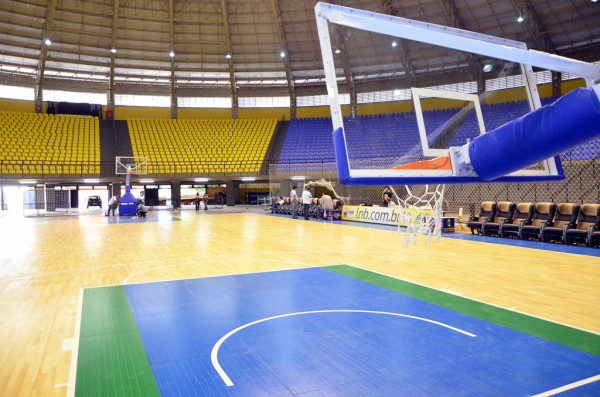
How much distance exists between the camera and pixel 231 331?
16.1 feet

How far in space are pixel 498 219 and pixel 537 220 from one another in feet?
4.54

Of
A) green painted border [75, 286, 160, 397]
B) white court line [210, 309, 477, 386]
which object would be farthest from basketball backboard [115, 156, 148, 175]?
white court line [210, 309, 477, 386]

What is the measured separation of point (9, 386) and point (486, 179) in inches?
161

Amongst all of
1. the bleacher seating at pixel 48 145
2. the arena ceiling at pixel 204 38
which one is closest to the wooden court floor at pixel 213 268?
the bleacher seating at pixel 48 145

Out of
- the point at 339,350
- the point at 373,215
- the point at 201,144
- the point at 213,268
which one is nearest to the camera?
the point at 339,350

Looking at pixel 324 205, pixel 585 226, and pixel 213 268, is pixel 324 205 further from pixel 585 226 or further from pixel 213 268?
pixel 213 268

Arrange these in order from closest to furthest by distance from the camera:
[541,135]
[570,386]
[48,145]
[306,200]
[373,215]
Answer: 1. [541,135]
2. [570,386]
3. [373,215]
4. [306,200]
5. [48,145]

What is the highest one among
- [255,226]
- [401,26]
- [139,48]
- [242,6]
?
[242,6]

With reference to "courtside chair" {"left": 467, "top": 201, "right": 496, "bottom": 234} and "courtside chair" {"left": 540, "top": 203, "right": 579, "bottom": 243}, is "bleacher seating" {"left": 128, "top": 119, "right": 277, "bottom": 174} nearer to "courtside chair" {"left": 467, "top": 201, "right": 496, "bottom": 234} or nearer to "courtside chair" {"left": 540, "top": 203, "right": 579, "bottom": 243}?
"courtside chair" {"left": 467, "top": 201, "right": 496, "bottom": 234}

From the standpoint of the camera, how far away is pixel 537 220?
12578mm


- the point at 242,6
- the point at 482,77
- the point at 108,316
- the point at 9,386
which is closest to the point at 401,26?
the point at 482,77

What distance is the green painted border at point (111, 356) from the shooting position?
3.54 metres

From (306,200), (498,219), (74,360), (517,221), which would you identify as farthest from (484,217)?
(74,360)

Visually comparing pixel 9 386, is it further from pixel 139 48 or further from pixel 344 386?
pixel 139 48
